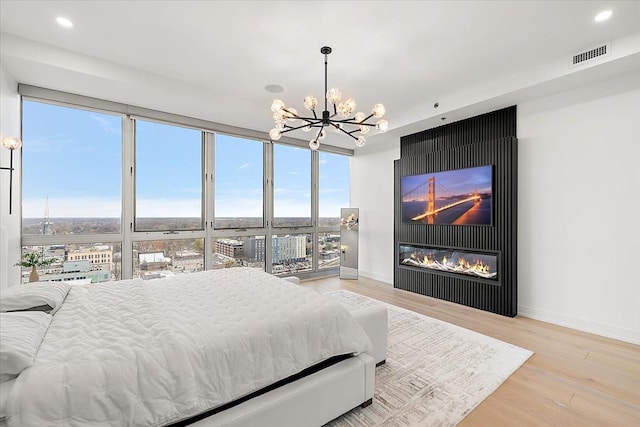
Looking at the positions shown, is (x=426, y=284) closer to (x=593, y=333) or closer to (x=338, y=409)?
(x=593, y=333)

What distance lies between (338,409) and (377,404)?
1.28ft

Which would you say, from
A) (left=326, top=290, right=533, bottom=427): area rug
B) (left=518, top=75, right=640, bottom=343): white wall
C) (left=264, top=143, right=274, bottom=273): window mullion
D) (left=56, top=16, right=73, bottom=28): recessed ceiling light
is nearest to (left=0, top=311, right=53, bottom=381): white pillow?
(left=326, top=290, right=533, bottom=427): area rug

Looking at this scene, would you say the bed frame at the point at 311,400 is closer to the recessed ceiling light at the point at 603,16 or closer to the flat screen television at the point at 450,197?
the flat screen television at the point at 450,197

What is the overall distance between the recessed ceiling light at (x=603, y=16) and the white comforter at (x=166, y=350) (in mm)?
3357

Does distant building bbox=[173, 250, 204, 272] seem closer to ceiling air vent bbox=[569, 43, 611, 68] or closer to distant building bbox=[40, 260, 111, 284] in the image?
distant building bbox=[40, 260, 111, 284]

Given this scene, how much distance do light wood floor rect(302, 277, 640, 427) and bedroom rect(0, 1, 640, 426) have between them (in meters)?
0.44

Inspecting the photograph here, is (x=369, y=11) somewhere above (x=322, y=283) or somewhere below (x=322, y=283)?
above

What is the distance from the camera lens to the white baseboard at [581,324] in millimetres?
3195

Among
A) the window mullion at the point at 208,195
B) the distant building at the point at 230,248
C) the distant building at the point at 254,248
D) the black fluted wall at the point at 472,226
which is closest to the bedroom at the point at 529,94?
the black fluted wall at the point at 472,226

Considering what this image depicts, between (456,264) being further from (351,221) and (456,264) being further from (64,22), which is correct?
(64,22)

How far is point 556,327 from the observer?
3623 millimetres

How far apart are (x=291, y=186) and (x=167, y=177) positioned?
7.60ft

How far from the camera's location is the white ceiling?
99.0 inches

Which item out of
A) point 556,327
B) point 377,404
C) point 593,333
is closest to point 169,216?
point 377,404
